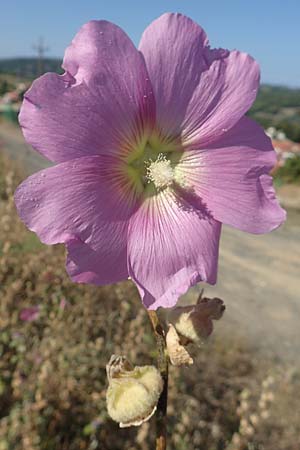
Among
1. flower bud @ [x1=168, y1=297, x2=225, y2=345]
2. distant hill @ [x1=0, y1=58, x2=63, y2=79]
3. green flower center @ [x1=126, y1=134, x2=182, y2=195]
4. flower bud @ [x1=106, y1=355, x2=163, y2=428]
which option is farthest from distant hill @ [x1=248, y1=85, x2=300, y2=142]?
flower bud @ [x1=106, y1=355, x2=163, y2=428]

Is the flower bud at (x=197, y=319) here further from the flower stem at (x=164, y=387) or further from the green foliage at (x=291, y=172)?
the green foliage at (x=291, y=172)

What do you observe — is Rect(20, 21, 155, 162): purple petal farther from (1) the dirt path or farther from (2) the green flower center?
(1) the dirt path

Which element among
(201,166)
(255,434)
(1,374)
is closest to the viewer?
(201,166)

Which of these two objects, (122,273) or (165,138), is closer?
(122,273)

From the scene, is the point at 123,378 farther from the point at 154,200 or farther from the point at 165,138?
the point at 165,138

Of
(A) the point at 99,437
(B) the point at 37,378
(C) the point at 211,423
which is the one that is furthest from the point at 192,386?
(B) the point at 37,378
